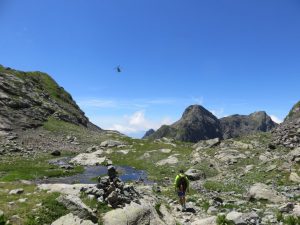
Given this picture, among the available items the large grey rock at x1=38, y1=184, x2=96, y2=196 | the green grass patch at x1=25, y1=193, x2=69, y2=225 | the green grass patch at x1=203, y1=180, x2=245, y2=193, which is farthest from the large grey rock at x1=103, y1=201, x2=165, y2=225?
the green grass patch at x1=203, y1=180, x2=245, y2=193

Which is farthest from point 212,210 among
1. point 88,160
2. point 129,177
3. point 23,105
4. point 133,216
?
point 23,105

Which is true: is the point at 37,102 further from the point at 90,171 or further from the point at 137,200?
the point at 137,200

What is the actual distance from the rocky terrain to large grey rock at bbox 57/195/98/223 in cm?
6

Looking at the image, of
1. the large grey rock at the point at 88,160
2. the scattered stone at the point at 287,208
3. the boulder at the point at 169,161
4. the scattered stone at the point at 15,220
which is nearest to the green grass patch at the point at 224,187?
the scattered stone at the point at 287,208

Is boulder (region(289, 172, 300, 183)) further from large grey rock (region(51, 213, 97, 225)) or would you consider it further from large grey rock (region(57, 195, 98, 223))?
large grey rock (region(51, 213, 97, 225))

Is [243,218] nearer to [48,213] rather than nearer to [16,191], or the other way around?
[48,213]

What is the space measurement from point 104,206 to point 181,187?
10.3 m

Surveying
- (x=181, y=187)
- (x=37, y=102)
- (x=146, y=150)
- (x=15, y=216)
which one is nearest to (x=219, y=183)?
(x=181, y=187)

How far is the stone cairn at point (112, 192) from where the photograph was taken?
24.8 m

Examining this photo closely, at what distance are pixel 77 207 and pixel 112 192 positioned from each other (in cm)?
293

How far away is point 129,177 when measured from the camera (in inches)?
2189

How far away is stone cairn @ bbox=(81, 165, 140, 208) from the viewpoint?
24836mm

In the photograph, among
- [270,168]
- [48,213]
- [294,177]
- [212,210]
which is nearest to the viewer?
[48,213]

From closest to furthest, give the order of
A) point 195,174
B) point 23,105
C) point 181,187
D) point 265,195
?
point 181,187 → point 265,195 → point 195,174 → point 23,105
